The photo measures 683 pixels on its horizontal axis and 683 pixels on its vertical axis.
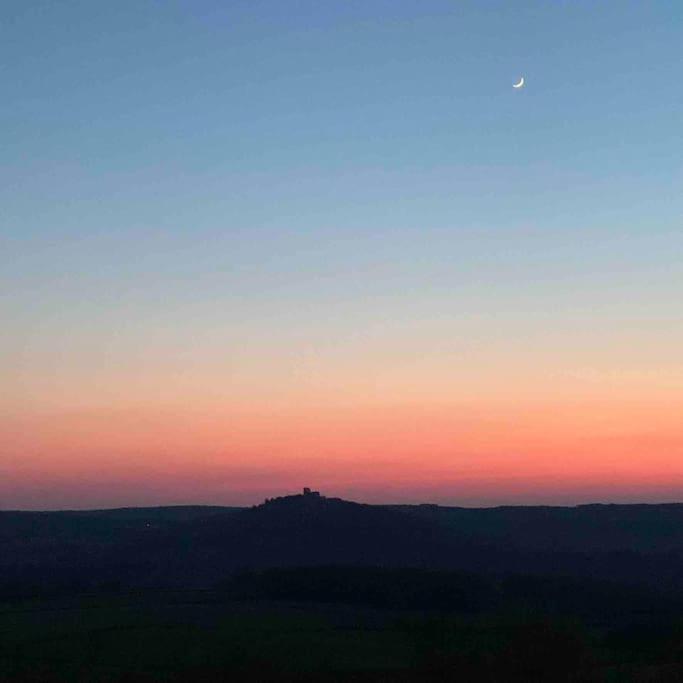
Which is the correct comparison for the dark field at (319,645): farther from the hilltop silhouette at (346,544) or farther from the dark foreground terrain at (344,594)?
the hilltop silhouette at (346,544)

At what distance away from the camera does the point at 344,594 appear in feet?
312

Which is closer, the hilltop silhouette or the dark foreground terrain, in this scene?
the dark foreground terrain

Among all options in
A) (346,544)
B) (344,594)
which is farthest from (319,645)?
(346,544)

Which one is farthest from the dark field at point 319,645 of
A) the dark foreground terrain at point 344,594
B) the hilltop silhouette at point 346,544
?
the hilltop silhouette at point 346,544

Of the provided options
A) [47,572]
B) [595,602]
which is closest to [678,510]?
[595,602]

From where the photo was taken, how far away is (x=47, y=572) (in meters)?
117

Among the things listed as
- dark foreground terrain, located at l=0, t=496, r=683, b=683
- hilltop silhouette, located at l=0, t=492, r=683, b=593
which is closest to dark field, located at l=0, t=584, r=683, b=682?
dark foreground terrain, located at l=0, t=496, r=683, b=683

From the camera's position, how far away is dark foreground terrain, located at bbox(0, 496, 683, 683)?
160 feet

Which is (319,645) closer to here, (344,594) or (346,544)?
(344,594)

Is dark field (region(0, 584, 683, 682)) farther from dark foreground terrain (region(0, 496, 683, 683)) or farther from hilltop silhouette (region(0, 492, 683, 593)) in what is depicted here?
hilltop silhouette (region(0, 492, 683, 593))

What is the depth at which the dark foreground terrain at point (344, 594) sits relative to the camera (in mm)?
48781

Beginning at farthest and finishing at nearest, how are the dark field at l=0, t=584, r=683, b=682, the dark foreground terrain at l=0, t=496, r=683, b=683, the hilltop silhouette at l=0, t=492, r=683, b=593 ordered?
the hilltop silhouette at l=0, t=492, r=683, b=593 < the dark foreground terrain at l=0, t=496, r=683, b=683 < the dark field at l=0, t=584, r=683, b=682

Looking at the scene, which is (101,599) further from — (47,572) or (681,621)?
(681,621)

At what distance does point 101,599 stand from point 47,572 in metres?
30.3
